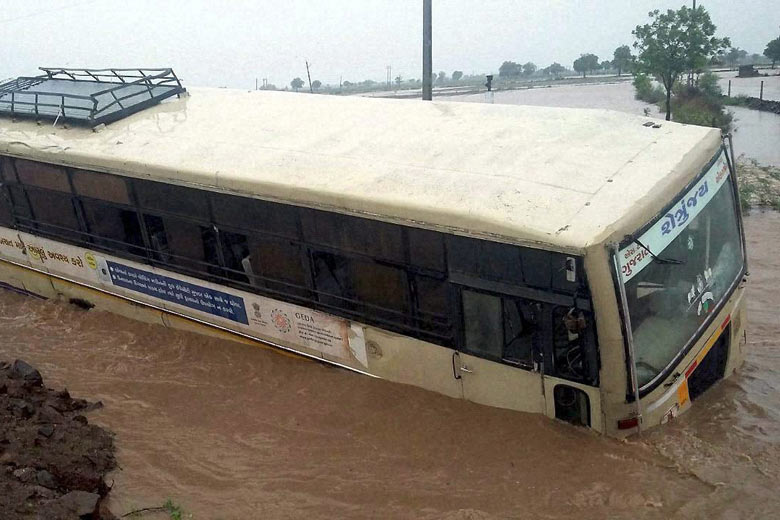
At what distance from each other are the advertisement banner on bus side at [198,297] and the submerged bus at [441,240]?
0.08 ft

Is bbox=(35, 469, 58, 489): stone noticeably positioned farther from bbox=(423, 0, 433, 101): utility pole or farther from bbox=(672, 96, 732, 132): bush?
bbox=(672, 96, 732, 132): bush

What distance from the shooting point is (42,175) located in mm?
8086

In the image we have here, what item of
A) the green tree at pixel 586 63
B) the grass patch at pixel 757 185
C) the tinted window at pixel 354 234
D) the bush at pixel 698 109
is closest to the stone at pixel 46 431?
the tinted window at pixel 354 234

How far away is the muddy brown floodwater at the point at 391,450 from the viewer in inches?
193

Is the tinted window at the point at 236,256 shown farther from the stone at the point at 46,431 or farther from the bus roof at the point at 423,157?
the stone at the point at 46,431

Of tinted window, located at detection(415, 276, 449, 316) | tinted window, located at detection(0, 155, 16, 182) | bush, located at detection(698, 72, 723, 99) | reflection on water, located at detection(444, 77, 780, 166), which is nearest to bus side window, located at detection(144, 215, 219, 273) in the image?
tinted window, located at detection(415, 276, 449, 316)

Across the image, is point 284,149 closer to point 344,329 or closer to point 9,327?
point 344,329

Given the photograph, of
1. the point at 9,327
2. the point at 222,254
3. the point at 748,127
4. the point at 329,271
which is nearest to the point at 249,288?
the point at 222,254

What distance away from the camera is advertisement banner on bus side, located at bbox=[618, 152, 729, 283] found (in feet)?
14.5

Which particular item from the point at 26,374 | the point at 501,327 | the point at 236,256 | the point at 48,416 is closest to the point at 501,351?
the point at 501,327

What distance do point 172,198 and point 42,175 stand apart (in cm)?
235

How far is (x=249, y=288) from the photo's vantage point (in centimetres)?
665

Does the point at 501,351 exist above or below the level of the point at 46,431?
above

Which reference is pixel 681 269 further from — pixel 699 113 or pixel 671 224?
pixel 699 113
